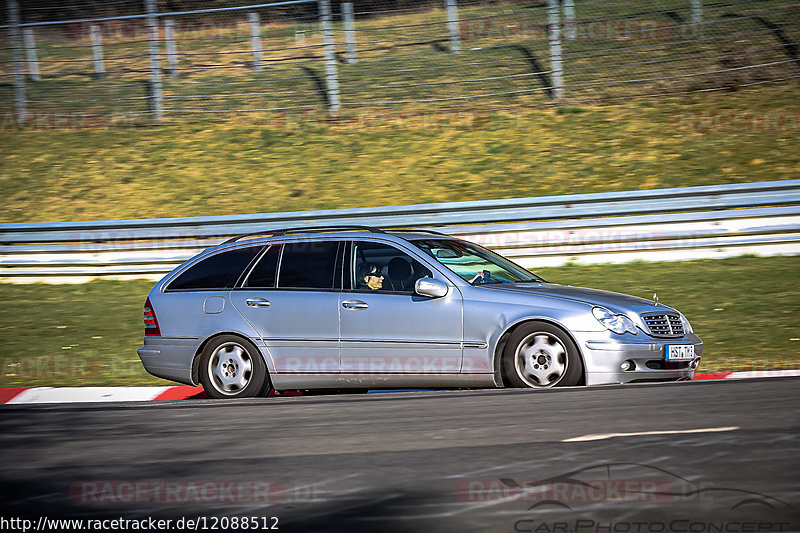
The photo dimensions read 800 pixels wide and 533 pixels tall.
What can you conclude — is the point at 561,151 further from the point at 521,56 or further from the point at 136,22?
the point at 136,22

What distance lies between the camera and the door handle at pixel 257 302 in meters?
7.91

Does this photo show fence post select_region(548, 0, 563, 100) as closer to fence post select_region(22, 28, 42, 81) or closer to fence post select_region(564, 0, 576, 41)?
fence post select_region(564, 0, 576, 41)

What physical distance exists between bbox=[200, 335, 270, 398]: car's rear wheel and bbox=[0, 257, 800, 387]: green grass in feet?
4.50

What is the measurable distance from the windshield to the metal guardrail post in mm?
7772

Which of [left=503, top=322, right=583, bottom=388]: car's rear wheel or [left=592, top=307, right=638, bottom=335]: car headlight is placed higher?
[left=592, top=307, right=638, bottom=335]: car headlight

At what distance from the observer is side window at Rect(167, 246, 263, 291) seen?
8.23m

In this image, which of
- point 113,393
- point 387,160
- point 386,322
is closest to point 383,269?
point 386,322

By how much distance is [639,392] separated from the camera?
6.45m

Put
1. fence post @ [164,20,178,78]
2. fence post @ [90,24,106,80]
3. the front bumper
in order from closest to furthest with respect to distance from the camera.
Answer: the front bumper
fence post @ [164,20,178,78]
fence post @ [90,24,106,80]

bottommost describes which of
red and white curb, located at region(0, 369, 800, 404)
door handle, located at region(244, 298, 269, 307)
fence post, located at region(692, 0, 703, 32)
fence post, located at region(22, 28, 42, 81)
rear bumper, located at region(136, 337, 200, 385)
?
red and white curb, located at region(0, 369, 800, 404)

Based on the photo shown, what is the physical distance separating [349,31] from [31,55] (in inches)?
235

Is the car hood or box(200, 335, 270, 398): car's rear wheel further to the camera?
box(200, 335, 270, 398): car's rear wheel

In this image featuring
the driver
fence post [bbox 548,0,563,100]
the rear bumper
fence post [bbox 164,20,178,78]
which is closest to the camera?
the driver

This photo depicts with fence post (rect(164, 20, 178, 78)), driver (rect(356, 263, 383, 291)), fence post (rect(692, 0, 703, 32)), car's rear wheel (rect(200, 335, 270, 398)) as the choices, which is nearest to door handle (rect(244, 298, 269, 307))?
car's rear wheel (rect(200, 335, 270, 398))
